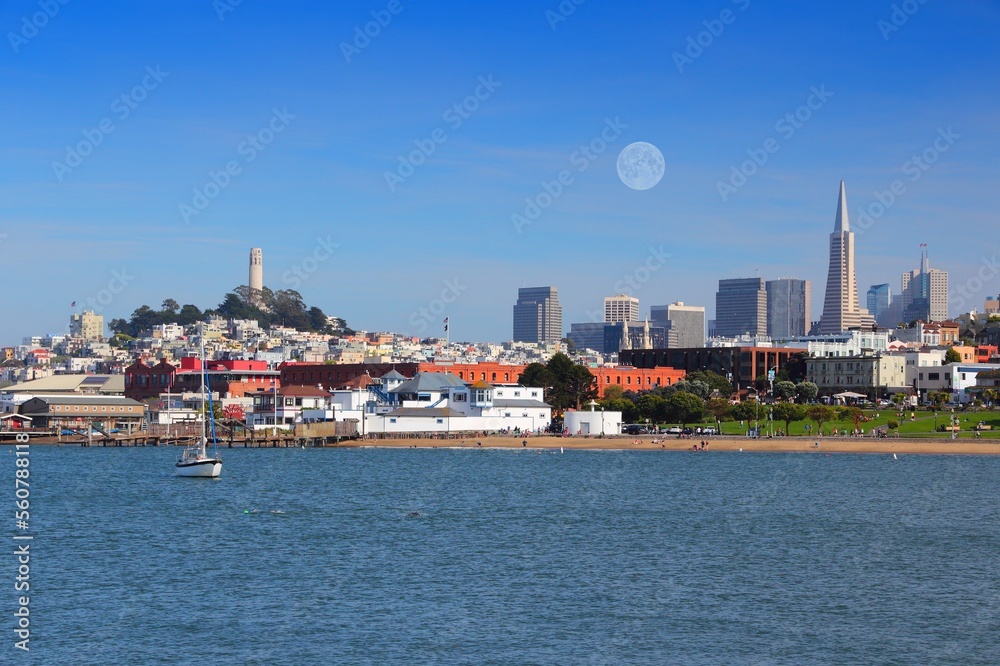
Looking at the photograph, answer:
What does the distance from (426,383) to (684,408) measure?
23924 mm

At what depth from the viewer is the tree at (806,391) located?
14488 cm

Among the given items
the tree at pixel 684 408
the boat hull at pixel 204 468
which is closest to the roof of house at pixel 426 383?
the tree at pixel 684 408

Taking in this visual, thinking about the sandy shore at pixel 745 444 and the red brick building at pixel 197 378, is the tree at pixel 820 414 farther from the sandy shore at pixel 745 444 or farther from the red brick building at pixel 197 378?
the red brick building at pixel 197 378

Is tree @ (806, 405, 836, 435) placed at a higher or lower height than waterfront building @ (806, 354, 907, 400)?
lower

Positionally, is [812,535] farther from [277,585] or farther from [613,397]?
[613,397]

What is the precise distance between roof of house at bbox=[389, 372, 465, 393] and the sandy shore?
879 cm

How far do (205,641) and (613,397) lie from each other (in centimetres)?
11052

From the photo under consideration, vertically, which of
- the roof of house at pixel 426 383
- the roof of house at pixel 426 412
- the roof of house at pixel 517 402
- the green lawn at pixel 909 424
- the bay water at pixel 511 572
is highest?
the roof of house at pixel 426 383

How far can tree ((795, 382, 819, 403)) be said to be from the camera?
5704 inches

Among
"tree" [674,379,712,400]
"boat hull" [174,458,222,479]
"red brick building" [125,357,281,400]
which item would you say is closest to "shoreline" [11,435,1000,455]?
"tree" [674,379,712,400]

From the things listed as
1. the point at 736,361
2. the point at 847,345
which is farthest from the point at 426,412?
the point at 847,345

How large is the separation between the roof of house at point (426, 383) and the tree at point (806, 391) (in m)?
45.0

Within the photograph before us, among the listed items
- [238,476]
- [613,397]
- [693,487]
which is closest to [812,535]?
[693,487]

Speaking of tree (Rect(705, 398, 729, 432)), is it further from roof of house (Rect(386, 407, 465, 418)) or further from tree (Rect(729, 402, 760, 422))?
roof of house (Rect(386, 407, 465, 418))
